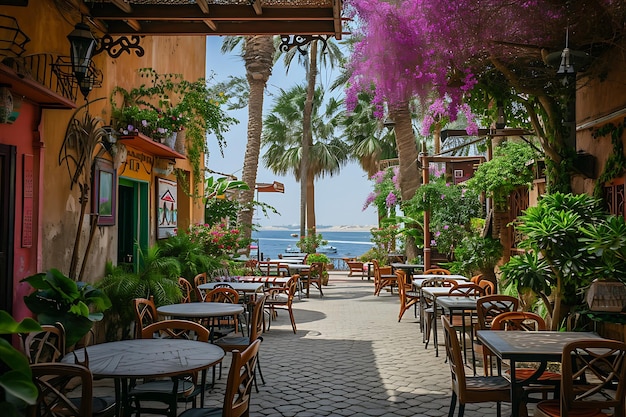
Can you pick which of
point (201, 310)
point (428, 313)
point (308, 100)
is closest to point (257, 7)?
point (201, 310)

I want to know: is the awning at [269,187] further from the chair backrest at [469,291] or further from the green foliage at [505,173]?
the chair backrest at [469,291]

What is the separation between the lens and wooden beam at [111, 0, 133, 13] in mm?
6789

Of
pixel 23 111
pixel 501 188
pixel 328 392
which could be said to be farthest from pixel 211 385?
pixel 501 188

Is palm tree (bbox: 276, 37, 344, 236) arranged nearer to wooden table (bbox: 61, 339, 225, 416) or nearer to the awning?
the awning

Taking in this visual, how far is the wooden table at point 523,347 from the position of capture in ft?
13.8

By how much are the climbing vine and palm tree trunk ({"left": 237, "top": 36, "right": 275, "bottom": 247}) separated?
1100 centimetres

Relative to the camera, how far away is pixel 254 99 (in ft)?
58.3

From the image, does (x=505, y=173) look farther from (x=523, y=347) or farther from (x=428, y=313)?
(x=523, y=347)

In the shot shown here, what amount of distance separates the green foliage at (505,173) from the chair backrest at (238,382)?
851cm

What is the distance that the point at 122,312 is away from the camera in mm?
7629

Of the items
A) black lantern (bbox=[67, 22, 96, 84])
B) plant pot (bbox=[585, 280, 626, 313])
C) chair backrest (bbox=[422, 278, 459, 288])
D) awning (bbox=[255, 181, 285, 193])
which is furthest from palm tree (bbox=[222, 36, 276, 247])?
plant pot (bbox=[585, 280, 626, 313])

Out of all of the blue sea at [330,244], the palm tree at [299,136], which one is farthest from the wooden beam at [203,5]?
the blue sea at [330,244]

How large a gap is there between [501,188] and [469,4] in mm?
5504

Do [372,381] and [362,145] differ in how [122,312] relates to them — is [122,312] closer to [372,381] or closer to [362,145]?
[372,381]
